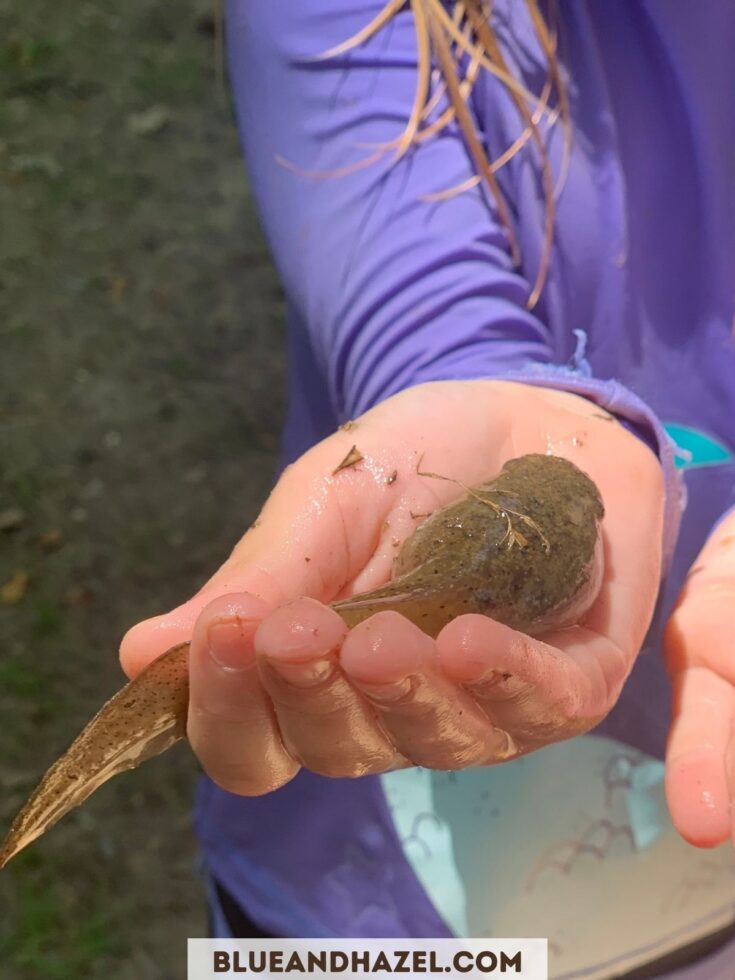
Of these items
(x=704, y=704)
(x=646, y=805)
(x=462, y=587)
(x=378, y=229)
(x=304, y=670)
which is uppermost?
(x=378, y=229)

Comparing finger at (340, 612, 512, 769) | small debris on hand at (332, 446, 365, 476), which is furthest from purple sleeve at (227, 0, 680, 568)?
finger at (340, 612, 512, 769)

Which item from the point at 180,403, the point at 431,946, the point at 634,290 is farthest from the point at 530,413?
the point at 180,403

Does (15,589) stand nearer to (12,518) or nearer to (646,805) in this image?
(12,518)

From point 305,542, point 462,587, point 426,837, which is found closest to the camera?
point 305,542

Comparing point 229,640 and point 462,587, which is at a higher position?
point 229,640

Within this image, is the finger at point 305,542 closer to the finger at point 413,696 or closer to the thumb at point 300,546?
the thumb at point 300,546

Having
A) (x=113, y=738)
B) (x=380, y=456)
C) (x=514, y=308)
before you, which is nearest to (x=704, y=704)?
(x=380, y=456)

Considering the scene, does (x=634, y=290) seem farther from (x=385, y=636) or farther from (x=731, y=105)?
(x=385, y=636)
